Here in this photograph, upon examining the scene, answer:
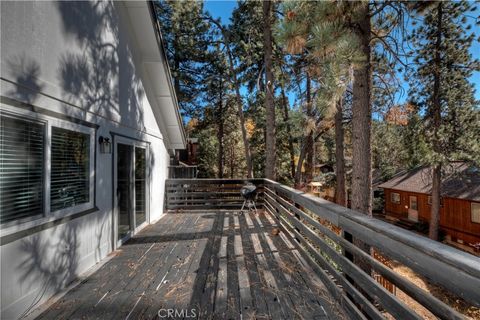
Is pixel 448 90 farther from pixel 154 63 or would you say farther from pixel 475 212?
pixel 154 63

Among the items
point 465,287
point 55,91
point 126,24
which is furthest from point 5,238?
point 126,24

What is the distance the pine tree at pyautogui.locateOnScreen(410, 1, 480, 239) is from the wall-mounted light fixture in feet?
36.2

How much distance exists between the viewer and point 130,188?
191 inches

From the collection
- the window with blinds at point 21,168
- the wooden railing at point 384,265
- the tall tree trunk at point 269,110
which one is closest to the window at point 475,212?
the tall tree trunk at point 269,110

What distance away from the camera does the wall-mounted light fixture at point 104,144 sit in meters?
3.81

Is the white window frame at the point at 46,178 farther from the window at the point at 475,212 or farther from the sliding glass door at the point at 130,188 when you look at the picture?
the window at the point at 475,212

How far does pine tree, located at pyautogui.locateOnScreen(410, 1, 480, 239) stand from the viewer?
9.90 metres

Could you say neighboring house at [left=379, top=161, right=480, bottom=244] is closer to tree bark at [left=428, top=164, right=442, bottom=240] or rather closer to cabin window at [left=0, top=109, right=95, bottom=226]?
tree bark at [left=428, top=164, right=442, bottom=240]

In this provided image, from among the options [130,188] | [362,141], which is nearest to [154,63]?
[130,188]

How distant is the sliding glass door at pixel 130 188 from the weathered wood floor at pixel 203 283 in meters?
0.35

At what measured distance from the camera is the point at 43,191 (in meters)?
2.65

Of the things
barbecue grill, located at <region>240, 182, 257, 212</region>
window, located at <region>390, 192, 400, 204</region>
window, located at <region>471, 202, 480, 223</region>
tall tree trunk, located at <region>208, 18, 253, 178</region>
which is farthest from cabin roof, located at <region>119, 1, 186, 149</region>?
window, located at <region>390, 192, 400, 204</region>

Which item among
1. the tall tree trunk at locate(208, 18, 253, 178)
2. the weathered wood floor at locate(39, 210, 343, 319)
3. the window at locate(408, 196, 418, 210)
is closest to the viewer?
the weathered wood floor at locate(39, 210, 343, 319)

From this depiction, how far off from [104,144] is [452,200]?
16.7 meters
